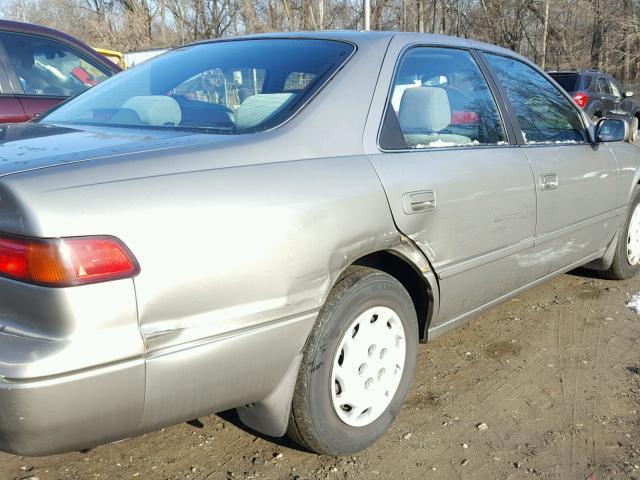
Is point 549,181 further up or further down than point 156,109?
further down

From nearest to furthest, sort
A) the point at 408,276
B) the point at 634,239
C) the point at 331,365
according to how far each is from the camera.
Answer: the point at 331,365
the point at 408,276
the point at 634,239

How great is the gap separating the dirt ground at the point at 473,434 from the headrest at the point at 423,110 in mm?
1232

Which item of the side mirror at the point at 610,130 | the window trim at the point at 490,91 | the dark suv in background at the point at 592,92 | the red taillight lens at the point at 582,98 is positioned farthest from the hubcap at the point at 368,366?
A: the red taillight lens at the point at 582,98

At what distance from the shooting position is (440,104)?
278cm

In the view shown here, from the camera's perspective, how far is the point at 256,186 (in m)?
1.90

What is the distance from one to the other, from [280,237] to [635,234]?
11.9 feet

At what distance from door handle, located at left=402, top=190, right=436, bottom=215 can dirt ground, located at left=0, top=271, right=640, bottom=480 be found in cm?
94

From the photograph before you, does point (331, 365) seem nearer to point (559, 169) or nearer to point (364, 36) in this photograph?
point (364, 36)

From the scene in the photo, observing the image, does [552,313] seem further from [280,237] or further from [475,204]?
[280,237]

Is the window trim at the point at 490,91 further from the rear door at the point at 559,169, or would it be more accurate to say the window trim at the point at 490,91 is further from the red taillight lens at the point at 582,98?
the red taillight lens at the point at 582,98

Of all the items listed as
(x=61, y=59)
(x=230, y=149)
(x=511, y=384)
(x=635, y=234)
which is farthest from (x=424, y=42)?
(x=61, y=59)

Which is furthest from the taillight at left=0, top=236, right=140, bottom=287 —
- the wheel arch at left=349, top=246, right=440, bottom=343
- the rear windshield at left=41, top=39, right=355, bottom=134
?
the wheel arch at left=349, top=246, right=440, bottom=343

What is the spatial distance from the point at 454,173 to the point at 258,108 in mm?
876

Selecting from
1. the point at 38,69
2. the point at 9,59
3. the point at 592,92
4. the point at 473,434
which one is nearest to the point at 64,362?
the point at 473,434
